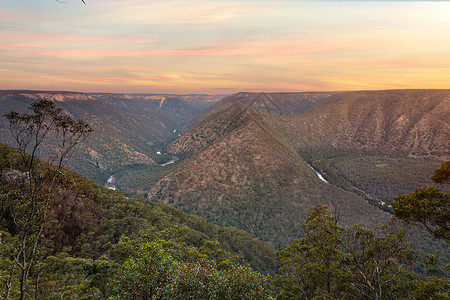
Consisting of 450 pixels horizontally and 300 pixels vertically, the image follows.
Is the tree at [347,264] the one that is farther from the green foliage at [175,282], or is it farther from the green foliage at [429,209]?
the green foliage at [175,282]

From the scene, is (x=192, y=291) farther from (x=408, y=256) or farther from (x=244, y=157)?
(x=244, y=157)

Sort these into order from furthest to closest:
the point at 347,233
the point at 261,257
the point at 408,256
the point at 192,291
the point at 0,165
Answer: the point at 261,257, the point at 0,165, the point at 347,233, the point at 408,256, the point at 192,291

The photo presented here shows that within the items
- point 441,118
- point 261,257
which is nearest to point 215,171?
point 261,257

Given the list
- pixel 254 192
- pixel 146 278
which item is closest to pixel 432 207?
pixel 146 278

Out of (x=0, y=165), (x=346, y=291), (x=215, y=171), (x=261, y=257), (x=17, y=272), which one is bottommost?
(x=261, y=257)

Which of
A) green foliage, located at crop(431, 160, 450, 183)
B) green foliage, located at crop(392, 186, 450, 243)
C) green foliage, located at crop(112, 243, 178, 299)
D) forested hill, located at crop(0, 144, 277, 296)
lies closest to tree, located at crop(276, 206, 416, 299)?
green foliage, located at crop(392, 186, 450, 243)

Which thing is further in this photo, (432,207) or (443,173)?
(432,207)

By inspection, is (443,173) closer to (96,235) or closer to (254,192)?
(96,235)

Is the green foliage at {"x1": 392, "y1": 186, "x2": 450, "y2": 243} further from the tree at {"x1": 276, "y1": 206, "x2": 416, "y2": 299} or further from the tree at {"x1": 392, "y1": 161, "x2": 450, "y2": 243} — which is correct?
the tree at {"x1": 276, "y1": 206, "x2": 416, "y2": 299}
